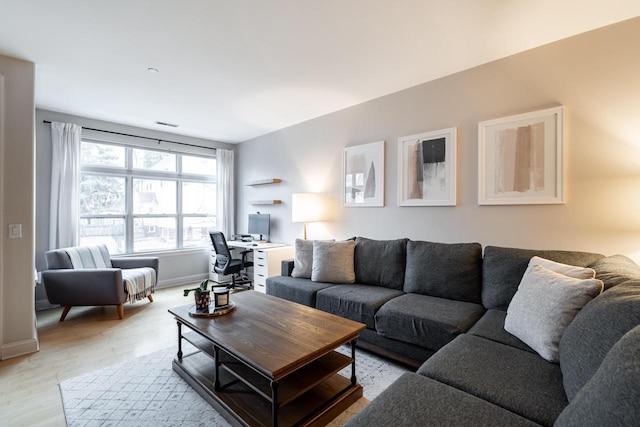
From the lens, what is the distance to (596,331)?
1.08 m

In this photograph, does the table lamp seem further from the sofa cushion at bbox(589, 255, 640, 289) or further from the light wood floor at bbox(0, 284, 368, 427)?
the sofa cushion at bbox(589, 255, 640, 289)

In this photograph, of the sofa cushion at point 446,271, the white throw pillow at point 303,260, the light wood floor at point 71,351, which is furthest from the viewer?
the white throw pillow at point 303,260

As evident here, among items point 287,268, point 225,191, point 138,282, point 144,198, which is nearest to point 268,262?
point 287,268

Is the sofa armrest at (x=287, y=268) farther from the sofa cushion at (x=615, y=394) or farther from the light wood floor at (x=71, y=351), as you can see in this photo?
the sofa cushion at (x=615, y=394)

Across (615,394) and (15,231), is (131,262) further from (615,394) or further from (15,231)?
(615,394)

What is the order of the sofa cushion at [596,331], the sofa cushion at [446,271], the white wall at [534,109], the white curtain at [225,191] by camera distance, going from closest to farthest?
the sofa cushion at [596,331] → the white wall at [534,109] → the sofa cushion at [446,271] → the white curtain at [225,191]

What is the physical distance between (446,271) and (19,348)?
147 inches

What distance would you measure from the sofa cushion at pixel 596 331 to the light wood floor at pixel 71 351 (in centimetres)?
116

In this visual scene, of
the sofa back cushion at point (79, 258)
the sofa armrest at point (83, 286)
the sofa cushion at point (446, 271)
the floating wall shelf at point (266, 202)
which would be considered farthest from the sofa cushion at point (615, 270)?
the sofa back cushion at point (79, 258)

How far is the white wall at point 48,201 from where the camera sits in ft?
12.2

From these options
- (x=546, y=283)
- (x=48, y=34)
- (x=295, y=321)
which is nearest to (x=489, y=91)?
(x=546, y=283)

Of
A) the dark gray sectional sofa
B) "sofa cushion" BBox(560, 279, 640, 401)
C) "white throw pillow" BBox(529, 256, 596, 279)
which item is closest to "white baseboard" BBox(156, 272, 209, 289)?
the dark gray sectional sofa

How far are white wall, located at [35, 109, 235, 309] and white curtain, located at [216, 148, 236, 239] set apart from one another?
298 mm

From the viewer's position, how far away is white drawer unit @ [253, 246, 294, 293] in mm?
3934
